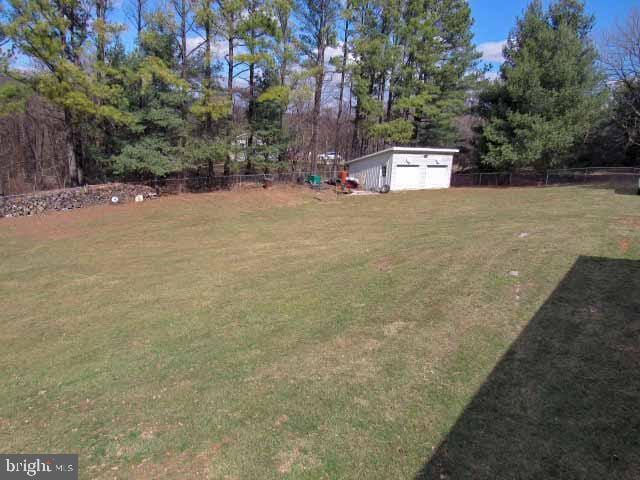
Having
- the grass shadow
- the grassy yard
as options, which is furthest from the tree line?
the grass shadow

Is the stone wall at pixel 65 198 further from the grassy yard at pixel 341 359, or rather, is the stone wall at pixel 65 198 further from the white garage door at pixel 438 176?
the white garage door at pixel 438 176

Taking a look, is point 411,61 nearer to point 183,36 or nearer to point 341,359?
point 183,36

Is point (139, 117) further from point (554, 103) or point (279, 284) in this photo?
point (554, 103)

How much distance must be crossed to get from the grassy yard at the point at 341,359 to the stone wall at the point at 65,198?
7.04 meters

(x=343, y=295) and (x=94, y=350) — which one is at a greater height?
(x=343, y=295)

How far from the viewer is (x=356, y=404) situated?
11.6 ft

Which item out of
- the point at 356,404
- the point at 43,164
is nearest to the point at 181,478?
the point at 356,404

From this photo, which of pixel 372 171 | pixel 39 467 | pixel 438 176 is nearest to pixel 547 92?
pixel 438 176

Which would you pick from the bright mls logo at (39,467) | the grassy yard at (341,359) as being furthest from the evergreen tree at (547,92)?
the bright mls logo at (39,467)

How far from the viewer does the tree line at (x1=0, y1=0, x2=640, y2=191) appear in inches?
621

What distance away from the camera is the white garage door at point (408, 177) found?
2127 centimetres

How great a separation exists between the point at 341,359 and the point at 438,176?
793 inches

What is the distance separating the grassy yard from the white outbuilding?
1223cm

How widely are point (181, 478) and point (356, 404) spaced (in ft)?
5.19
